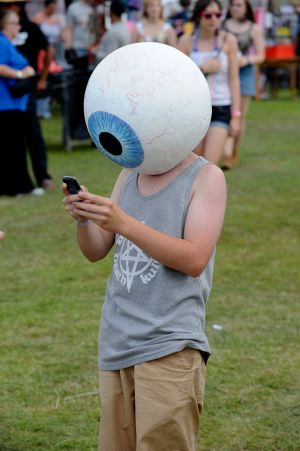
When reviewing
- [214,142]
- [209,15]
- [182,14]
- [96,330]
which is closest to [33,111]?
[209,15]

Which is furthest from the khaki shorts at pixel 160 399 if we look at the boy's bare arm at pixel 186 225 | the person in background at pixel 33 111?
the person in background at pixel 33 111

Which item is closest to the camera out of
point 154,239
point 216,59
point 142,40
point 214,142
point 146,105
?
point 146,105

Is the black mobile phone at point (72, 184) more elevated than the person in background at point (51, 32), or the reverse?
the black mobile phone at point (72, 184)

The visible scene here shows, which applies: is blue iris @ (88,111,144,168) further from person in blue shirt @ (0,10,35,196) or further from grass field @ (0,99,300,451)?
person in blue shirt @ (0,10,35,196)

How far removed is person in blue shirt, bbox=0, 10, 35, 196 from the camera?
31.0 ft

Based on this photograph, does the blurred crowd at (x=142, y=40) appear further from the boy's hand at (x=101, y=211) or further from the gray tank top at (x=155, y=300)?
the boy's hand at (x=101, y=211)

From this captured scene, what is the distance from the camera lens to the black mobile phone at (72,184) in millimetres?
2613

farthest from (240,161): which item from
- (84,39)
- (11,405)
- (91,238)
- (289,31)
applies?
(289,31)

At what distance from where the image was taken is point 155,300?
279 centimetres

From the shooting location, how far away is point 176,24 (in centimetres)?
1845

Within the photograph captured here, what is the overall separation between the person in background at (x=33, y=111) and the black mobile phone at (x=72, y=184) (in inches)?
301

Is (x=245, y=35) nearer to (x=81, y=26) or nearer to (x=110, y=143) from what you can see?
(x=81, y=26)

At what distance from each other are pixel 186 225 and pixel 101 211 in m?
0.30

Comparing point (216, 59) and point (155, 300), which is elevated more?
point (155, 300)
